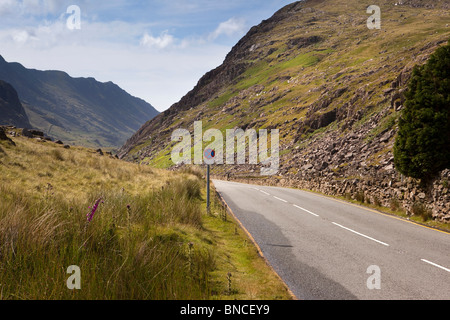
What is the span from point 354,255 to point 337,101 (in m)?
57.0

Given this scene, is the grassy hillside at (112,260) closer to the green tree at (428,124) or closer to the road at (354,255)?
the road at (354,255)

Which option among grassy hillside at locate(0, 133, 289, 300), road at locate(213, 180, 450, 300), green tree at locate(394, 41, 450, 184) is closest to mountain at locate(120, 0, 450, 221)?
green tree at locate(394, 41, 450, 184)

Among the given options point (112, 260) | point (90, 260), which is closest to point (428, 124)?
point (112, 260)

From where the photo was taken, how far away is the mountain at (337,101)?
23844mm

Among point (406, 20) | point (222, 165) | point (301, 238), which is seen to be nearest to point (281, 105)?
point (222, 165)

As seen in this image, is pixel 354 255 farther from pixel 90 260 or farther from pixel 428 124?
pixel 428 124

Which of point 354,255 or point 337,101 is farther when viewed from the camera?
point 337,101

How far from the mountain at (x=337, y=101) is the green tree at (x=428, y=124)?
39.1 inches

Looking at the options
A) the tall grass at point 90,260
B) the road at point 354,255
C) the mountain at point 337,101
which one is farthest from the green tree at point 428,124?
the tall grass at point 90,260

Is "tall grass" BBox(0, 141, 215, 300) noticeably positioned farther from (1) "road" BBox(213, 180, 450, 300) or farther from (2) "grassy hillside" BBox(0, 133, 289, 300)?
(1) "road" BBox(213, 180, 450, 300)

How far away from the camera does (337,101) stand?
58.7 meters

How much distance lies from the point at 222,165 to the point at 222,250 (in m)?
70.1

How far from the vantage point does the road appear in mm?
5289
